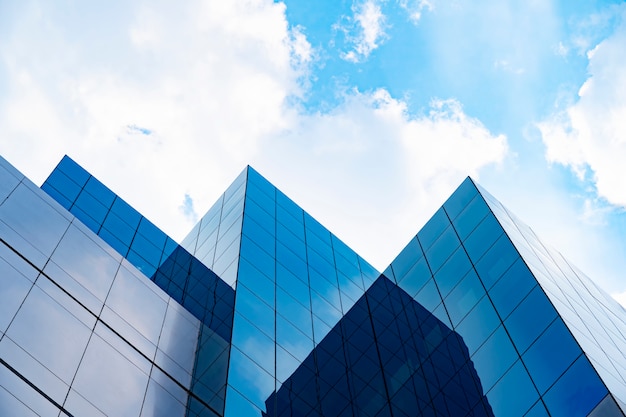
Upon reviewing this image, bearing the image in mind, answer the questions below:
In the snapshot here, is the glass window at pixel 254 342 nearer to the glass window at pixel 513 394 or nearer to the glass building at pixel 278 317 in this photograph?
the glass building at pixel 278 317

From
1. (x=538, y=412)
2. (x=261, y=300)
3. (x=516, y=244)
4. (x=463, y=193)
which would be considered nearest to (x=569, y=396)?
(x=538, y=412)

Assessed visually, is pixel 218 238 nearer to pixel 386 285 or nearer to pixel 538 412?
pixel 386 285

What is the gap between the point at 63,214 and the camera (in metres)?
18.5

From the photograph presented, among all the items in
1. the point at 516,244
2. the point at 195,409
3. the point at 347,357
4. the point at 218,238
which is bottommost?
the point at 195,409

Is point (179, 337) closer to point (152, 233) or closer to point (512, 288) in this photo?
point (512, 288)

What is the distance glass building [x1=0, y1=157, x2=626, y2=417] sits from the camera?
47.8 ft

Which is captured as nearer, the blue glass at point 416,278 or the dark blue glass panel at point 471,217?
the dark blue glass panel at point 471,217

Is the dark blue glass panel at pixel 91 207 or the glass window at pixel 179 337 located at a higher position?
the dark blue glass panel at pixel 91 207

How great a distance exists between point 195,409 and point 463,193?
59.0 ft

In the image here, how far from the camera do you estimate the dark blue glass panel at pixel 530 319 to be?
19.1 m

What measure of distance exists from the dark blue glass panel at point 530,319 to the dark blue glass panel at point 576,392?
2090 millimetres

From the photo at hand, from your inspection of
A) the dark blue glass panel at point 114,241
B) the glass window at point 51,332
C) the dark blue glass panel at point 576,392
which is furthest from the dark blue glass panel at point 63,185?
the dark blue glass panel at point 576,392

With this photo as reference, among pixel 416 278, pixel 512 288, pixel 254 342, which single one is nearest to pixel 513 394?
pixel 512 288

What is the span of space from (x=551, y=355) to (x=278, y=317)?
32.2 feet
